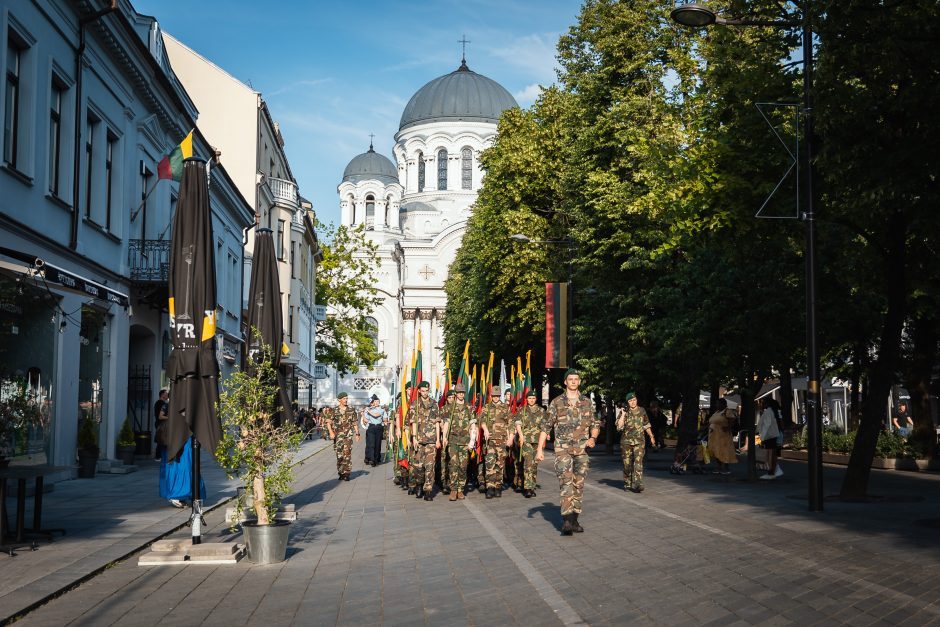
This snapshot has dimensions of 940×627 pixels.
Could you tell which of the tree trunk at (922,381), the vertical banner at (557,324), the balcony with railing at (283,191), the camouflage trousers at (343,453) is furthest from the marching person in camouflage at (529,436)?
the balcony with railing at (283,191)

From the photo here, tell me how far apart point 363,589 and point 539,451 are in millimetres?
5248

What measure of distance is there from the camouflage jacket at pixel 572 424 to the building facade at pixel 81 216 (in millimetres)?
5830

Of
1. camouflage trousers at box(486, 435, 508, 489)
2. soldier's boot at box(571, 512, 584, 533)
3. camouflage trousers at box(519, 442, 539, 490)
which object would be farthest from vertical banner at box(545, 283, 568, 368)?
soldier's boot at box(571, 512, 584, 533)

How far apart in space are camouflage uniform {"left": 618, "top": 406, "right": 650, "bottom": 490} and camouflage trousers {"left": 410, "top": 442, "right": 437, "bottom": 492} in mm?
3705

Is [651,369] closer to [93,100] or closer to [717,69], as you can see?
[717,69]

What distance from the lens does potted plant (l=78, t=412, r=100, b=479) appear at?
20.2m

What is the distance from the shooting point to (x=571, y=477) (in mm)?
12094

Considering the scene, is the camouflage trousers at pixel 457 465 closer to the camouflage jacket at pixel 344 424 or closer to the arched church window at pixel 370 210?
the camouflage jacket at pixel 344 424

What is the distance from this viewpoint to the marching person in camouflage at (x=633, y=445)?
18750mm

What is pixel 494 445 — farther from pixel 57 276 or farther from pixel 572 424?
pixel 57 276

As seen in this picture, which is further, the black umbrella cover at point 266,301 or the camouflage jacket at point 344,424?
the camouflage jacket at point 344,424

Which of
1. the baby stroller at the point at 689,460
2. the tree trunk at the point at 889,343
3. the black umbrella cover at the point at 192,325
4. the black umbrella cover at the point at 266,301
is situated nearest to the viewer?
the black umbrella cover at the point at 192,325

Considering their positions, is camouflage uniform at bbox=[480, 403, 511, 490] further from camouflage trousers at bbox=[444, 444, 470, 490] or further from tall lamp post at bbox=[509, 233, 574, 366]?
tall lamp post at bbox=[509, 233, 574, 366]

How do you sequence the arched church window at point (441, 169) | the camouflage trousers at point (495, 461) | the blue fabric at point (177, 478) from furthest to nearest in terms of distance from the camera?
1. the arched church window at point (441, 169)
2. the camouflage trousers at point (495, 461)
3. the blue fabric at point (177, 478)
